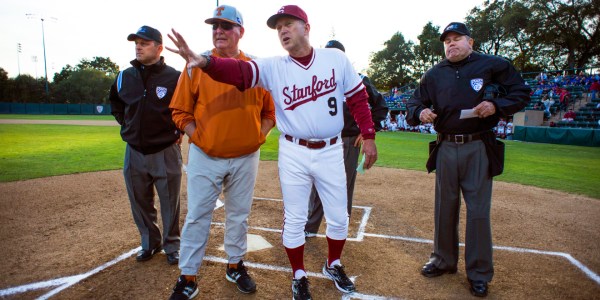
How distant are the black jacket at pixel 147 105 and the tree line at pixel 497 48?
45.5m

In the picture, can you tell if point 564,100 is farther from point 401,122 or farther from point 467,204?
point 467,204

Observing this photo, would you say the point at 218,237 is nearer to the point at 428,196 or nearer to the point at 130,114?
the point at 130,114

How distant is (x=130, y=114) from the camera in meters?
3.33

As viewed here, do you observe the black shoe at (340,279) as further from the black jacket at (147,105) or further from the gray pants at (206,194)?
the black jacket at (147,105)

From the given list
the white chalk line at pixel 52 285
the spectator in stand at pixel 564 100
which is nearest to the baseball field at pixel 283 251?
the white chalk line at pixel 52 285

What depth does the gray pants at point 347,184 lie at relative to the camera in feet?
13.1

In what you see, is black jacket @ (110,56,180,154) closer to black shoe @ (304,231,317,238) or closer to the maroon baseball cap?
the maroon baseball cap

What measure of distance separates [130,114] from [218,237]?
1.66 meters

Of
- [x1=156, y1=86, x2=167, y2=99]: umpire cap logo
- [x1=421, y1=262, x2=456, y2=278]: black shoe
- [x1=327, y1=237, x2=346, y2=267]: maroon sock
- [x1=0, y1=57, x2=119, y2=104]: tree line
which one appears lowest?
[x1=421, y1=262, x2=456, y2=278]: black shoe

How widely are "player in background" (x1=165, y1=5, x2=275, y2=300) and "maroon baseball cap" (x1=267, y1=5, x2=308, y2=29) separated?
338 millimetres

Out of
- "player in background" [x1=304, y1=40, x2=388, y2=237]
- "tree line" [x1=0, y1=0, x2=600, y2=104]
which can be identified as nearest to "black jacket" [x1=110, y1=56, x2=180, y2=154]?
"player in background" [x1=304, y1=40, x2=388, y2=237]

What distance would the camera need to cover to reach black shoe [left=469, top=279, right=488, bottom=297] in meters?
2.79

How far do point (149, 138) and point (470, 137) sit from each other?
296cm

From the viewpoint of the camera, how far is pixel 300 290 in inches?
105
